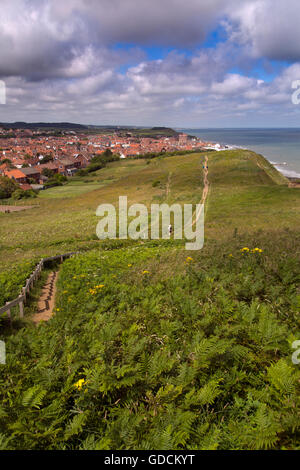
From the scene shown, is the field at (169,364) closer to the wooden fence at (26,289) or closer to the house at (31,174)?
the wooden fence at (26,289)

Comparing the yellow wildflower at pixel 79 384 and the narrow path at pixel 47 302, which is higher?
the yellow wildflower at pixel 79 384

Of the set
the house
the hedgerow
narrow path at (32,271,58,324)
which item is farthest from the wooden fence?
the house

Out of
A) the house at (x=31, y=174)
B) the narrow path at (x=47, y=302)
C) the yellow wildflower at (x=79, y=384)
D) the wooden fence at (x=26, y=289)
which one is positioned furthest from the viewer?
the house at (x=31, y=174)

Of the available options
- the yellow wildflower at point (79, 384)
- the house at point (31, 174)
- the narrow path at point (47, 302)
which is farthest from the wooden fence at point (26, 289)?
the house at point (31, 174)

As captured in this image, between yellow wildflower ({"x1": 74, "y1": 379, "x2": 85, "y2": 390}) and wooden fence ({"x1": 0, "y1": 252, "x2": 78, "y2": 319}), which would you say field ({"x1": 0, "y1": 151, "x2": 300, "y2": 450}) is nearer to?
yellow wildflower ({"x1": 74, "y1": 379, "x2": 85, "y2": 390})

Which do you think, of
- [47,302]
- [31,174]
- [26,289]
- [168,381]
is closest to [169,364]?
[168,381]
